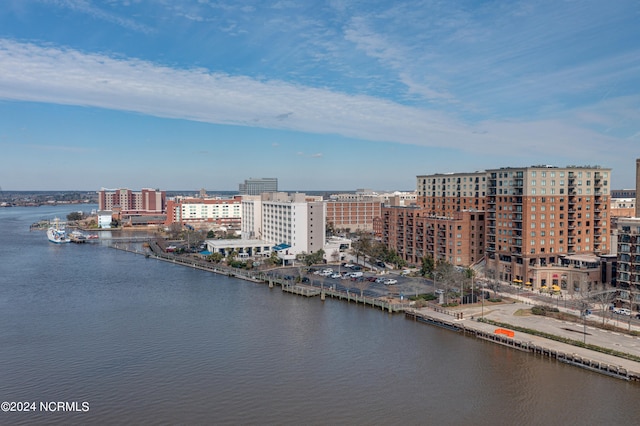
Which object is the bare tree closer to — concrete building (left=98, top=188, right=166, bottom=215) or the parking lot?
the parking lot

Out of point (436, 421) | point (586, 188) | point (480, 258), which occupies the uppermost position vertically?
point (586, 188)

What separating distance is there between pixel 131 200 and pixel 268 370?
3393 inches

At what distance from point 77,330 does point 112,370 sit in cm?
536

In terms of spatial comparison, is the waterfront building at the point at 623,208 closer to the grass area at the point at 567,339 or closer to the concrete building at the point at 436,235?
the concrete building at the point at 436,235

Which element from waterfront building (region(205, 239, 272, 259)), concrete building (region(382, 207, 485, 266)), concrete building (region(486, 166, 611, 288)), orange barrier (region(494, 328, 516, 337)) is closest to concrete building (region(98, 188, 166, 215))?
waterfront building (region(205, 239, 272, 259))

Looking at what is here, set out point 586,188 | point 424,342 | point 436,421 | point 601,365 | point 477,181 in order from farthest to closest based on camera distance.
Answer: point 477,181 → point 586,188 → point 424,342 → point 601,365 → point 436,421

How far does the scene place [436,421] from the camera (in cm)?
1266

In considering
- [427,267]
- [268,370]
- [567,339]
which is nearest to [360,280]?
[427,267]

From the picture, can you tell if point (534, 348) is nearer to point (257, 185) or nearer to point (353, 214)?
point (353, 214)

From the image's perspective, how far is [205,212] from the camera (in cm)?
7025

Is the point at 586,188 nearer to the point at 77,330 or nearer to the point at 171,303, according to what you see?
the point at 171,303

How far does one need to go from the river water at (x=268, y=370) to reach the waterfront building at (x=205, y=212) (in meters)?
44.2

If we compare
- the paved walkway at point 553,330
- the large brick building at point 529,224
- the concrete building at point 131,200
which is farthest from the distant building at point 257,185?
the paved walkway at point 553,330

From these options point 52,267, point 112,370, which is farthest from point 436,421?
point 52,267
